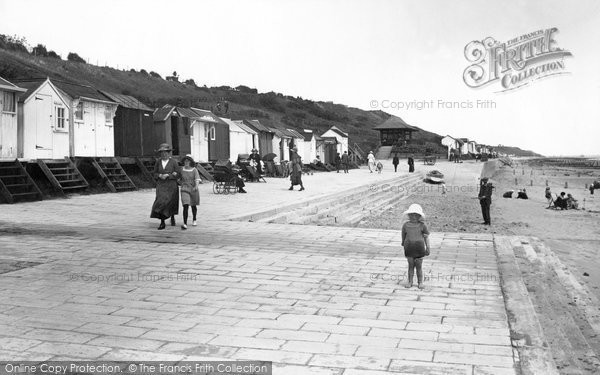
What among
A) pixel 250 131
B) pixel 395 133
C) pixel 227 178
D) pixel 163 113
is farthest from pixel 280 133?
pixel 395 133

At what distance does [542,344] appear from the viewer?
14.6ft

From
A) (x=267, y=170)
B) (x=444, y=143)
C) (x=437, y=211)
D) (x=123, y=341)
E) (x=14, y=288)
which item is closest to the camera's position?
(x=123, y=341)

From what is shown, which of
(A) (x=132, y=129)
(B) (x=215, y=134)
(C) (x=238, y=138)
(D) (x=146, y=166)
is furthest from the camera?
(C) (x=238, y=138)

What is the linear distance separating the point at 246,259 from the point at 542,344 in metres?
4.44

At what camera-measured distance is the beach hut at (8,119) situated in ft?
54.7

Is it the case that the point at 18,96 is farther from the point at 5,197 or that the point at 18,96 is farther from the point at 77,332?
the point at 77,332

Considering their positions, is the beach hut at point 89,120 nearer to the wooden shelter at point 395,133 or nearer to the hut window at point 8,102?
the hut window at point 8,102

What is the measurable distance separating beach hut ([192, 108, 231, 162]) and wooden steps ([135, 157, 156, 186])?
16.9ft

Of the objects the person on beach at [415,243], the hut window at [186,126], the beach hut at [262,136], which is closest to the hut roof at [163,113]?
the hut window at [186,126]

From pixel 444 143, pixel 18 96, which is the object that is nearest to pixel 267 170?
pixel 18 96

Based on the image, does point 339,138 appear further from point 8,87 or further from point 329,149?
point 8,87

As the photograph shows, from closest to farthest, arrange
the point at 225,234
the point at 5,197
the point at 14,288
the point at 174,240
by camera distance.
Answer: the point at 14,288 → the point at 174,240 → the point at 225,234 → the point at 5,197

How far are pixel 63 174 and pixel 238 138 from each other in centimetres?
1698

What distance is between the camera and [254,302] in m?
5.62
